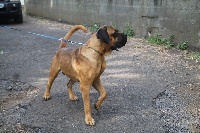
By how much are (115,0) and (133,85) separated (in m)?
5.40

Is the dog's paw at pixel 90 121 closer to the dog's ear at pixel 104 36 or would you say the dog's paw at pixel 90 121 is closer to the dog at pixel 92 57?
the dog at pixel 92 57

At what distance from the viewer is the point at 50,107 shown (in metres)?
4.20

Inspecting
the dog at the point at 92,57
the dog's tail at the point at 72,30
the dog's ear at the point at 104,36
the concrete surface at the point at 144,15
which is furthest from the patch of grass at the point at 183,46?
the dog's ear at the point at 104,36

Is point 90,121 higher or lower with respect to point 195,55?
lower

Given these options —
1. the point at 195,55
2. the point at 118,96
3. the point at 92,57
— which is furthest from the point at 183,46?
the point at 92,57

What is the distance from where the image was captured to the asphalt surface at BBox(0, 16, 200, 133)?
363 centimetres

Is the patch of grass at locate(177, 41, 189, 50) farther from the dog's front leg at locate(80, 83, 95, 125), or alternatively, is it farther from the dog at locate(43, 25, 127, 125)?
the dog's front leg at locate(80, 83, 95, 125)

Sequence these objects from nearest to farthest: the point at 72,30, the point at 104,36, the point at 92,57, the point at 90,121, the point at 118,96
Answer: the point at 104,36
the point at 92,57
the point at 90,121
the point at 72,30
the point at 118,96

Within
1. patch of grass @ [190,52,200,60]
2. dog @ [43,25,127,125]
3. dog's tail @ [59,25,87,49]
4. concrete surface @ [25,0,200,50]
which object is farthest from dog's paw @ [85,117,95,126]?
concrete surface @ [25,0,200,50]

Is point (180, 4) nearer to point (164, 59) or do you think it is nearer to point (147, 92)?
point (164, 59)

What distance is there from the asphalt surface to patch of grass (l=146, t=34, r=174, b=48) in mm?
331

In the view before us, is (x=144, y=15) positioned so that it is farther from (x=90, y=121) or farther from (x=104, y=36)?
(x=90, y=121)

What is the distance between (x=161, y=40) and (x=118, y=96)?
4.11 m

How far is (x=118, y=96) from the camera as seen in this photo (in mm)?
4621
